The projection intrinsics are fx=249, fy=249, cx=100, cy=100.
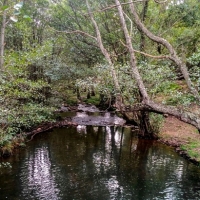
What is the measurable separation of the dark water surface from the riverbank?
0.50 m

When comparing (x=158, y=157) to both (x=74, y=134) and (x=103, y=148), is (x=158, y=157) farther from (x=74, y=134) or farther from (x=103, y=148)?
(x=74, y=134)

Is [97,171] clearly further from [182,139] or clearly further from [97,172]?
[182,139]

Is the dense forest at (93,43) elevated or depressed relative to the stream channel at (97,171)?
elevated

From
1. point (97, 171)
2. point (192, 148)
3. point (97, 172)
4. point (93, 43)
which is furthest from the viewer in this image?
point (93, 43)

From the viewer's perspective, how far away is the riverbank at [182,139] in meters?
12.2

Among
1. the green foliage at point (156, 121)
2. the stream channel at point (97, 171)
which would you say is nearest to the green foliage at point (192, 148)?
the stream channel at point (97, 171)

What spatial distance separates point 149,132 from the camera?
15062 millimetres

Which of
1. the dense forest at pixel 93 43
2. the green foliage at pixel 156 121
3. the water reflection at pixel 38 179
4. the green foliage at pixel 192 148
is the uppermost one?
the dense forest at pixel 93 43

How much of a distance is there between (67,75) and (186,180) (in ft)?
44.1

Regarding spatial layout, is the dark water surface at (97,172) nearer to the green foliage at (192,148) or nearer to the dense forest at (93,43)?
the green foliage at (192,148)

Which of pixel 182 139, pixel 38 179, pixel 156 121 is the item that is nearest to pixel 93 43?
pixel 156 121

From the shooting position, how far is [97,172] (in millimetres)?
10094

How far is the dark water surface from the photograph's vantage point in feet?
27.8

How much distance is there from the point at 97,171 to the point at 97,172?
4.0 inches
